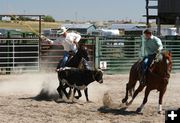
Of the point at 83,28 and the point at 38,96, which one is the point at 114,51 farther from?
the point at 83,28

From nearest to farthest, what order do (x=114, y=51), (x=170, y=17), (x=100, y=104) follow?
(x=100, y=104) → (x=114, y=51) → (x=170, y=17)

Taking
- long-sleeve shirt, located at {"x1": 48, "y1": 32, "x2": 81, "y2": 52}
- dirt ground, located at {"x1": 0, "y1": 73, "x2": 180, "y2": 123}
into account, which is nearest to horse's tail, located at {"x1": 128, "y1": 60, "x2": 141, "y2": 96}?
dirt ground, located at {"x1": 0, "y1": 73, "x2": 180, "y2": 123}

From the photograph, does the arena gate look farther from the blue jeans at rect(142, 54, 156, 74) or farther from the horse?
the blue jeans at rect(142, 54, 156, 74)

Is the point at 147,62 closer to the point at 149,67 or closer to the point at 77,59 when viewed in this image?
the point at 149,67

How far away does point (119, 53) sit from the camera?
23.4m

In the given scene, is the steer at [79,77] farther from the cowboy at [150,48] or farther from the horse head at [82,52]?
the cowboy at [150,48]

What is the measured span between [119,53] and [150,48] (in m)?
12.7

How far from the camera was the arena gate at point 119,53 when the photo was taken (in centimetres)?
2256

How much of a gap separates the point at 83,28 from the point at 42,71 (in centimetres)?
3435

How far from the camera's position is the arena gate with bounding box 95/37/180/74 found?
2256 centimetres

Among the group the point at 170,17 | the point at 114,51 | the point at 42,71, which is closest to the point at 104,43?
the point at 114,51

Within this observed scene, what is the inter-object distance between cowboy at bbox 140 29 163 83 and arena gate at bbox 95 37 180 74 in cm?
1127

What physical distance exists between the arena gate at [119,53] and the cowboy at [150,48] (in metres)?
11.3

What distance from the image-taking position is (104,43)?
22891 mm
